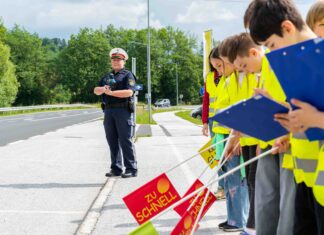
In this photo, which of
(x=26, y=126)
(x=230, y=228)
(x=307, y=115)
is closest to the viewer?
(x=307, y=115)

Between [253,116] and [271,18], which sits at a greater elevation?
[271,18]

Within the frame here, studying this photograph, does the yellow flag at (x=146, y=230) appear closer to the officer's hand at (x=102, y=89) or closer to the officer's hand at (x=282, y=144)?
the officer's hand at (x=282, y=144)

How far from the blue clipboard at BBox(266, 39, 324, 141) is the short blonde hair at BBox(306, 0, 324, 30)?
0.95 meters

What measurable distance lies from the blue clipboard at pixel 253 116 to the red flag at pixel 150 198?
56.8 inches

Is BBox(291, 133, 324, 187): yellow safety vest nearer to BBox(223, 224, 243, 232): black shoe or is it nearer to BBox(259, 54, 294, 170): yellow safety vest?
BBox(259, 54, 294, 170): yellow safety vest

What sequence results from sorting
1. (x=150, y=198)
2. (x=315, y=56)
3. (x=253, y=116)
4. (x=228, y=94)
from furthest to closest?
1. (x=228, y=94)
2. (x=150, y=198)
3. (x=253, y=116)
4. (x=315, y=56)

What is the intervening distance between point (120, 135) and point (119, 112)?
35 cm

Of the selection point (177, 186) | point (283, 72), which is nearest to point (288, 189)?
point (283, 72)

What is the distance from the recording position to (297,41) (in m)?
2.37

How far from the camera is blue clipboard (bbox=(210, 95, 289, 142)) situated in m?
2.05

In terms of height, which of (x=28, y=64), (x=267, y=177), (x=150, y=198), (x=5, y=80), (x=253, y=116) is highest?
Result: (x=28, y=64)

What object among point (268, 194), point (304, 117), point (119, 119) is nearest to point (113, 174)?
point (119, 119)

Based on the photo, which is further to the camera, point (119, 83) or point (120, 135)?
point (120, 135)

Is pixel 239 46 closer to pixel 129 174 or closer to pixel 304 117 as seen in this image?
pixel 304 117
